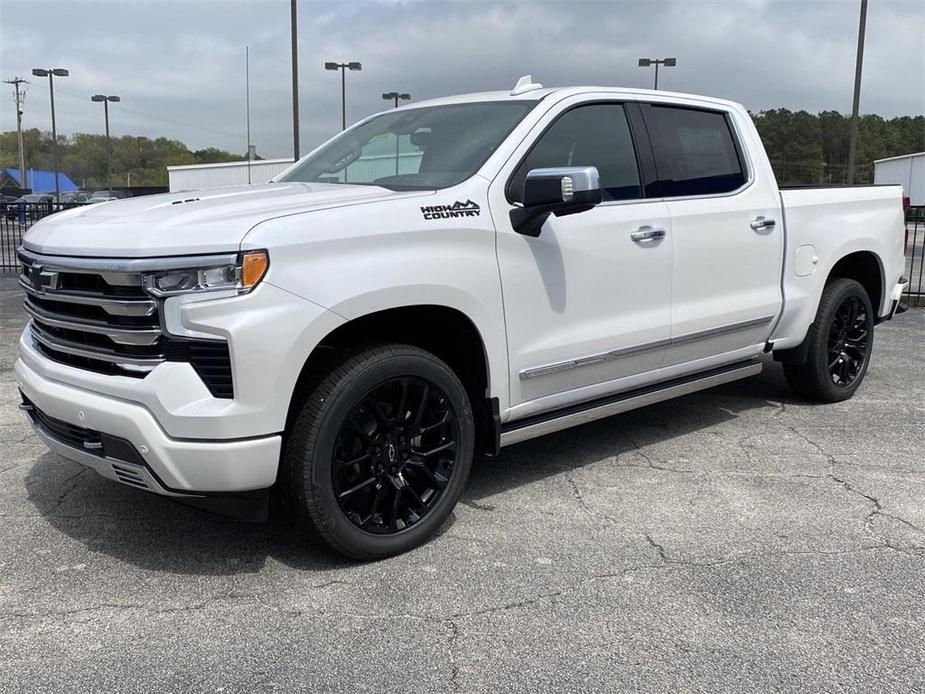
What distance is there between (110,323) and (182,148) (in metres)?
123

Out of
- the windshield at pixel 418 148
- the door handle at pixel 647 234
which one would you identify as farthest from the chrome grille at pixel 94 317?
the door handle at pixel 647 234

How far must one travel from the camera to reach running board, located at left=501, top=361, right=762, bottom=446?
3.99 meters

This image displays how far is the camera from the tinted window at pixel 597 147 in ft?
13.4

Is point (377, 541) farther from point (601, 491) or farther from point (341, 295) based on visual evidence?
point (601, 491)

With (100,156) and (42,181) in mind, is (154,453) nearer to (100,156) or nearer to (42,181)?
(42,181)

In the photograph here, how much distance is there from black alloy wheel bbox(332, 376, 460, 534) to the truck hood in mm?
785

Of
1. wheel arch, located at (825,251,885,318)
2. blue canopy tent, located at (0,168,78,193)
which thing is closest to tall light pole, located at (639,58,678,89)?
wheel arch, located at (825,251,885,318)

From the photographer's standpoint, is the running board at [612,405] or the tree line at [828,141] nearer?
the running board at [612,405]

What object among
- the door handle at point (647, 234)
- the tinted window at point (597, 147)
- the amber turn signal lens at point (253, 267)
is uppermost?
the tinted window at point (597, 147)

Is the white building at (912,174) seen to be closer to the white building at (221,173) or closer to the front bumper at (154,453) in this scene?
the white building at (221,173)

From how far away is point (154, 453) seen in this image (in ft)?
9.84

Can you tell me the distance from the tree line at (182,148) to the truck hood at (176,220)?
113 feet

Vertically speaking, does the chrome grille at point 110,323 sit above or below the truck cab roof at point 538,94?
below

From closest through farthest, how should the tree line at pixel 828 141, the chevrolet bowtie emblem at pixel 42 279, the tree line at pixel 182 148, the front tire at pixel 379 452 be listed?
the front tire at pixel 379 452 < the chevrolet bowtie emblem at pixel 42 279 < the tree line at pixel 828 141 < the tree line at pixel 182 148
